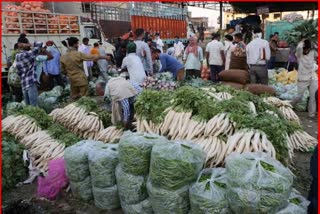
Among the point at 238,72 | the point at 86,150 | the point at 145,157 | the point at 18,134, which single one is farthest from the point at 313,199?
the point at 238,72

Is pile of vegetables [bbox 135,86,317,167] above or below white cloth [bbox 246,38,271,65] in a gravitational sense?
below

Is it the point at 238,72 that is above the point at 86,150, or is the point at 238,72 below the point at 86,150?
above

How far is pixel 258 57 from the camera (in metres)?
7.56

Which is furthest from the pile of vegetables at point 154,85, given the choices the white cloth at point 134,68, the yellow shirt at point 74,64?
the yellow shirt at point 74,64

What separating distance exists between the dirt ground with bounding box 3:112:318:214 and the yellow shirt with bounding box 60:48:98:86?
3622 mm

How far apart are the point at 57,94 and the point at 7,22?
3.60 meters

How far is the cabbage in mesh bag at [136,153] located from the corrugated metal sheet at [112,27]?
16175 mm

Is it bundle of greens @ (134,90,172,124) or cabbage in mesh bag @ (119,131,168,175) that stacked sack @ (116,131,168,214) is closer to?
cabbage in mesh bag @ (119,131,168,175)

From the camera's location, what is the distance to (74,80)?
737cm

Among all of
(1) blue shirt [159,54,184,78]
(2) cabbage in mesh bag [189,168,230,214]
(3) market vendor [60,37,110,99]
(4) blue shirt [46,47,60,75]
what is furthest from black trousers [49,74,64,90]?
(2) cabbage in mesh bag [189,168,230,214]

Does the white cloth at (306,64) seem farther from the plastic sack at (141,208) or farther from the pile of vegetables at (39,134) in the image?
the plastic sack at (141,208)

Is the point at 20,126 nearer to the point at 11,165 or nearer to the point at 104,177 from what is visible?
the point at 11,165

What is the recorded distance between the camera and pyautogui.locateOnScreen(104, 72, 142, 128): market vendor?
4.80 metres

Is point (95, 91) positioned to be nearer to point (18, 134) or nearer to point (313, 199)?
point (18, 134)
